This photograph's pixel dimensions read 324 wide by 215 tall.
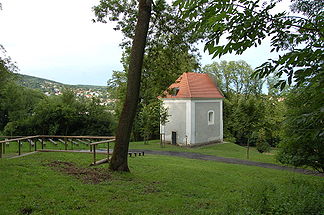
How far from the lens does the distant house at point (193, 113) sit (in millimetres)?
29016

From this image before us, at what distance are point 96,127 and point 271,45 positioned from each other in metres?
26.3

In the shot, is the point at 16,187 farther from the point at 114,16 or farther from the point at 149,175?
the point at 114,16

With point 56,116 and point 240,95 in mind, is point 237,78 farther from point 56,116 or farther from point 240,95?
point 56,116

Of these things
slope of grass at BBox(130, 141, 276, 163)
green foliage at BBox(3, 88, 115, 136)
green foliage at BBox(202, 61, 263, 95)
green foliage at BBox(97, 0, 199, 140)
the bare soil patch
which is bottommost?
slope of grass at BBox(130, 141, 276, 163)

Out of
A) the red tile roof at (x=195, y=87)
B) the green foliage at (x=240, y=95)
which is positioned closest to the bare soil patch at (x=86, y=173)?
the red tile roof at (x=195, y=87)

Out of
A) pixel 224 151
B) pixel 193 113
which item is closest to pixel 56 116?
pixel 193 113

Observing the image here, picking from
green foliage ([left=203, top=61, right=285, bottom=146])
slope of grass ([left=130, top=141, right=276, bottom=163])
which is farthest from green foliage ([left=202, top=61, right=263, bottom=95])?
slope of grass ([left=130, top=141, right=276, bottom=163])

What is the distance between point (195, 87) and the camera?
30.6 meters

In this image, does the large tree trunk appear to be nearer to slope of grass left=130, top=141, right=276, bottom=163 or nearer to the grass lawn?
the grass lawn

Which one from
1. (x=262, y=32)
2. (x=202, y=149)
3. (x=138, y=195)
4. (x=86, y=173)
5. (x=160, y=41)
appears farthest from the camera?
(x=202, y=149)

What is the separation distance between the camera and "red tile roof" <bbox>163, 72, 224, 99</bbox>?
29.6m

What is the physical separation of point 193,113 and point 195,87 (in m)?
3.45

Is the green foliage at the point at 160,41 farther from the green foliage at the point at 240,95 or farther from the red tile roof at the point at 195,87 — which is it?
the green foliage at the point at 240,95

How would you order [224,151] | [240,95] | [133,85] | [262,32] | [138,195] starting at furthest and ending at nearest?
[240,95], [224,151], [133,85], [138,195], [262,32]
